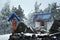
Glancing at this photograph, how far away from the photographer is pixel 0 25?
10516 mm

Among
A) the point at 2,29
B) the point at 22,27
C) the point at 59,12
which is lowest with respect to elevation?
the point at 2,29

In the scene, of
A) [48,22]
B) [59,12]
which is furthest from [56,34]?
[59,12]

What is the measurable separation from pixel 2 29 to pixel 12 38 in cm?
727

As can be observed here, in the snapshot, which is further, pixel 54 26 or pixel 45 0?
pixel 45 0

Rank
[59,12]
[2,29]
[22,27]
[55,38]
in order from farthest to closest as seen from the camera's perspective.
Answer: [2,29]
[59,12]
[22,27]
[55,38]

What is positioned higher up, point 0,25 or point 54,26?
point 54,26

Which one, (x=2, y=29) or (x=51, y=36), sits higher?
(x=51, y=36)

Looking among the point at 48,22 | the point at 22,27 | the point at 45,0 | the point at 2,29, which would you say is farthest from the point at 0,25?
the point at 45,0

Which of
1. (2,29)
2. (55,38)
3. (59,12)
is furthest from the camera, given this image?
(2,29)

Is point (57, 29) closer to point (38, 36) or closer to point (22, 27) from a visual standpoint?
point (38, 36)

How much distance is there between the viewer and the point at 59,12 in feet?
30.2

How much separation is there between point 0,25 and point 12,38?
745 centimetres

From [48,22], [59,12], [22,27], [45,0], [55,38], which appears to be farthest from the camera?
[45,0]

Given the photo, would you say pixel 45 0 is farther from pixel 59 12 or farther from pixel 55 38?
pixel 55 38
